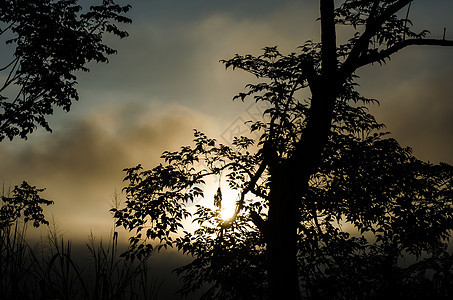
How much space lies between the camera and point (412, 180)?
23.7 ft

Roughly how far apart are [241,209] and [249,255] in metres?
0.97

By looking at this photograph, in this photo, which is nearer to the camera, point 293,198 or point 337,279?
point 293,198

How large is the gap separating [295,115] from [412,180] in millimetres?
2861

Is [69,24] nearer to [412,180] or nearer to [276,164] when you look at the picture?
[276,164]

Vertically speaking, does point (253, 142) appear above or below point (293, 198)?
above

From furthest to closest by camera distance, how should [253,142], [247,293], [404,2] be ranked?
[253,142] < [247,293] < [404,2]

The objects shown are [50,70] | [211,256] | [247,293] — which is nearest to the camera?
[247,293]

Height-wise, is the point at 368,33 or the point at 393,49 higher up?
the point at 368,33

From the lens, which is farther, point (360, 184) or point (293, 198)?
point (360, 184)

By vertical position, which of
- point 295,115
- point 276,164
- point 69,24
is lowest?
point 276,164

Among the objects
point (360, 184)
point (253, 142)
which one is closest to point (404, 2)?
point (360, 184)

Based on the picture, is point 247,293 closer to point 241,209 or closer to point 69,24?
point 241,209

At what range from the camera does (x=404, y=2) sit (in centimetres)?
481

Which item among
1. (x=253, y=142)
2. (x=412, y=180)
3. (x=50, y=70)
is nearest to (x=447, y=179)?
(x=412, y=180)
